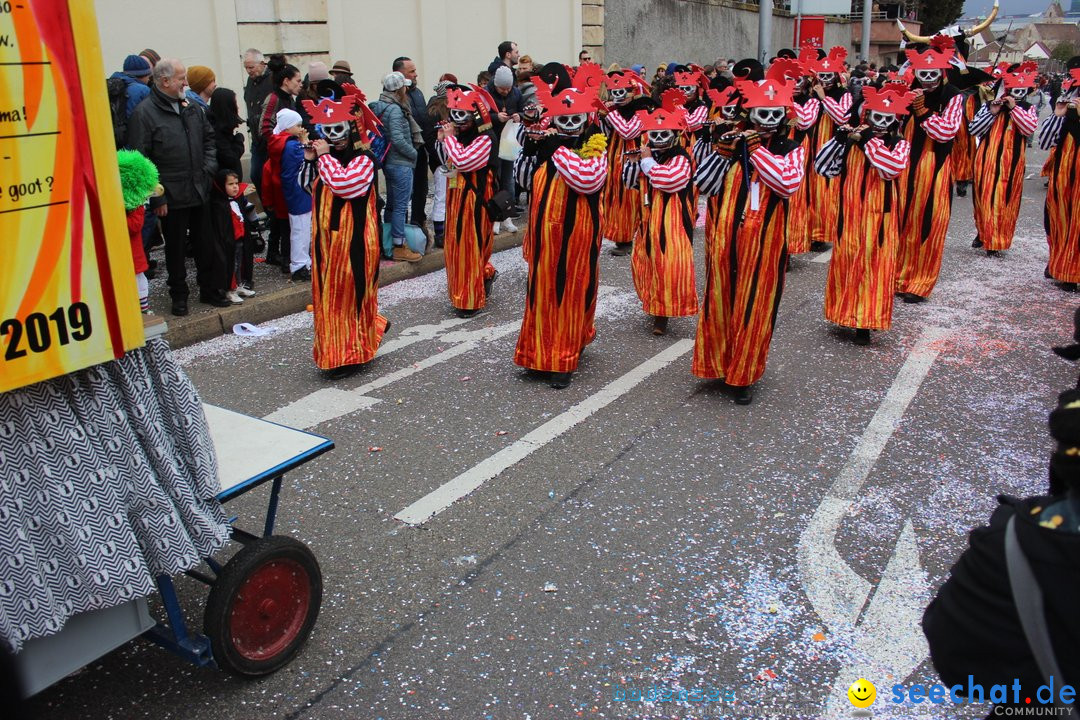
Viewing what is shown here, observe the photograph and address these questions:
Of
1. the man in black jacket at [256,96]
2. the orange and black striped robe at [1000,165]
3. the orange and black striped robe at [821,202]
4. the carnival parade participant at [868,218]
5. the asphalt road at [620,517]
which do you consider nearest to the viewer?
the asphalt road at [620,517]

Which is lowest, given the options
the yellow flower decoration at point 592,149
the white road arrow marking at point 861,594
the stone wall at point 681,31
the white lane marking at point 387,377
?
the white road arrow marking at point 861,594

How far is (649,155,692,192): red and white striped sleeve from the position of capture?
643 cm

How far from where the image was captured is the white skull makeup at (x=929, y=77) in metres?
8.05

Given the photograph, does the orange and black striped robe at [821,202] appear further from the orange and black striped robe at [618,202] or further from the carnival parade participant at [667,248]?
the carnival parade participant at [667,248]

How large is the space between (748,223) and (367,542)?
2.87 m

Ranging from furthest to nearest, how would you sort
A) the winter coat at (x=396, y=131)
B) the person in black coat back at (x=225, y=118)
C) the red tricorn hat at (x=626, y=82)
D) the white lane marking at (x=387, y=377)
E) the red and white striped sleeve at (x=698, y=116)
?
the red tricorn hat at (x=626, y=82), the red and white striped sleeve at (x=698, y=116), the winter coat at (x=396, y=131), the person in black coat back at (x=225, y=118), the white lane marking at (x=387, y=377)

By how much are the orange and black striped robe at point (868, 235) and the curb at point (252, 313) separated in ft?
13.2

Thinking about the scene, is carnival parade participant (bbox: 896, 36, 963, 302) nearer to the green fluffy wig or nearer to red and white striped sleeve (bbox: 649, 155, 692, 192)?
red and white striped sleeve (bbox: 649, 155, 692, 192)

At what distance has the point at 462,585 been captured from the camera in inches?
146

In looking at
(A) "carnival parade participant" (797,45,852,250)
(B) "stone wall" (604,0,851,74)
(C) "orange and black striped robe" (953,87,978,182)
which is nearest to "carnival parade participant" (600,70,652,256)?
(A) "carnival parade participant" (797,45,852,250)

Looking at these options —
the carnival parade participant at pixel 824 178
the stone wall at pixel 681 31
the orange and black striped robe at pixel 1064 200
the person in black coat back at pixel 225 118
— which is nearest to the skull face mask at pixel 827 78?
the carnival parade participant at pixel 824 178

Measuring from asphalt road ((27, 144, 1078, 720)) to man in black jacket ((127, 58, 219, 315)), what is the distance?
2.63ft

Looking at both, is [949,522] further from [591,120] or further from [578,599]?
[591,120]

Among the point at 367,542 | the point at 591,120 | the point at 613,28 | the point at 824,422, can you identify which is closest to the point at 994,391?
the point at 824,422
